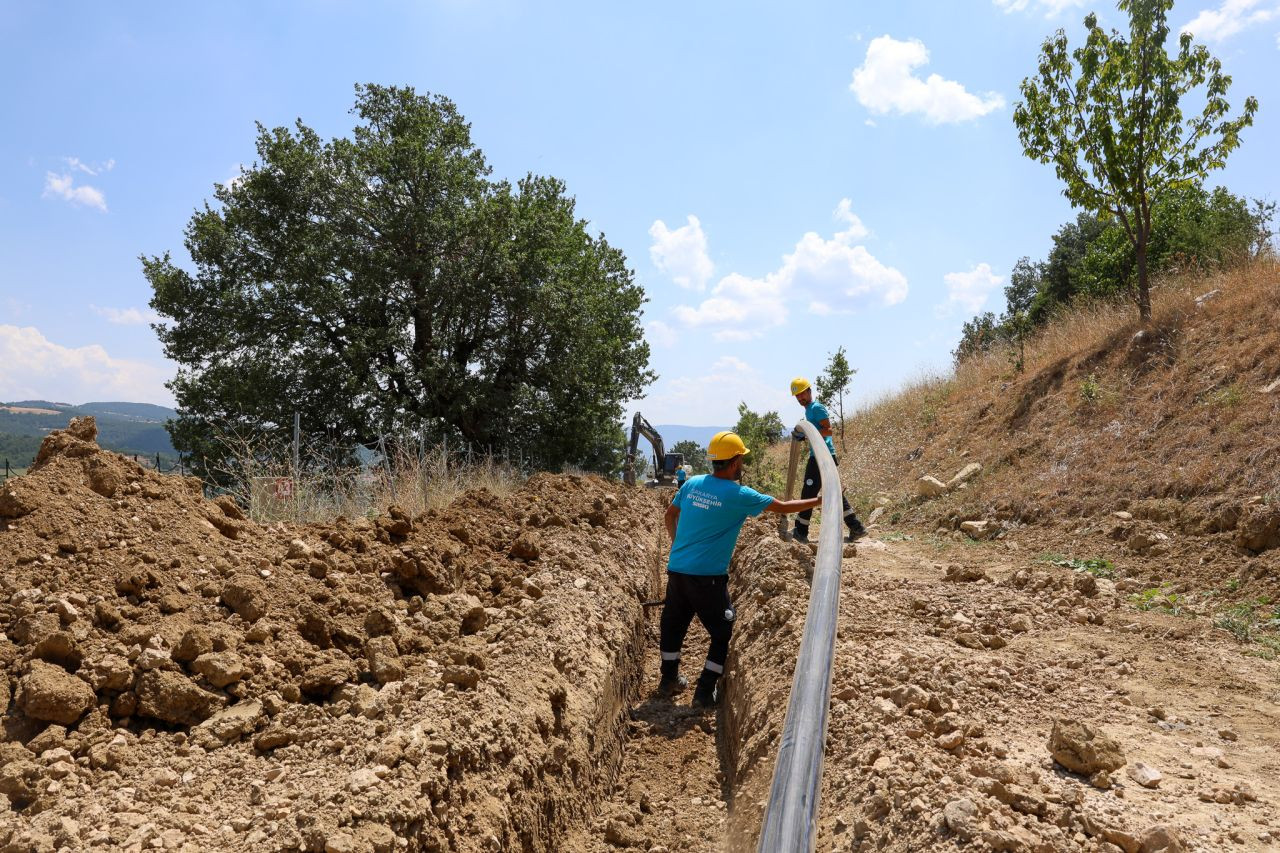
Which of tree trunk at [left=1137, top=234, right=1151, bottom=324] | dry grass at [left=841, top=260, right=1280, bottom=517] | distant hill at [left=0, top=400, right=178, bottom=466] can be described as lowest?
distant hill at [left=0, top=400, right=178, bottom=466]

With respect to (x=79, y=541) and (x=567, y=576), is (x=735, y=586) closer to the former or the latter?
(x=567, y=576)

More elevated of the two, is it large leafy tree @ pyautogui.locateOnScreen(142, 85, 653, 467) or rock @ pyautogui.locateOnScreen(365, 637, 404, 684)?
large leafy tree @ pyautogui.locateOnScreen(142, 85, 653, 467)

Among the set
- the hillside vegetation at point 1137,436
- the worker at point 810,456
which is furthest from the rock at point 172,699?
the hillside vegetation at point 1137,436

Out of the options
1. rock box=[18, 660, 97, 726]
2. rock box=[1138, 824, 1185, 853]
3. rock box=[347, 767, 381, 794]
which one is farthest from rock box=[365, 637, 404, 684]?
rock box=[1138, 824, 1185, 853]

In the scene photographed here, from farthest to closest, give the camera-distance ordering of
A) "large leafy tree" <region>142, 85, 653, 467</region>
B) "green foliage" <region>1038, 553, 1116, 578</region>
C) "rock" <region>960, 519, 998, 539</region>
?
"large leafy tree" <region>142, 85, 653, 467</region> < "rock" <region>960, 519, 998, 539</region> < "green foliage" <region>1038, 553, 1116, 578</region>

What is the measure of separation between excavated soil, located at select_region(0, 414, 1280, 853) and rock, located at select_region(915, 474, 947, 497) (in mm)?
5380

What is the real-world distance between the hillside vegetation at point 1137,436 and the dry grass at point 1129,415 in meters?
0.02

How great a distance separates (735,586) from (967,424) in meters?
7.81

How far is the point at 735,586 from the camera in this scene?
8.13 m

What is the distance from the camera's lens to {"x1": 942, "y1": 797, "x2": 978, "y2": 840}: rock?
7.91 feet

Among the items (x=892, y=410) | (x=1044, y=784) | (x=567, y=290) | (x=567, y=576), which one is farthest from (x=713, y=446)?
(x=892, y=410)

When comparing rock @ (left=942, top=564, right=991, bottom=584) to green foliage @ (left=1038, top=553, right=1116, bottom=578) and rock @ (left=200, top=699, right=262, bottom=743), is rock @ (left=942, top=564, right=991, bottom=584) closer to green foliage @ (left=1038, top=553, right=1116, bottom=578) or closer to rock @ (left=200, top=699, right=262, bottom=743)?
green foliage @ (left=1038, top=553, right=1116, bottom=578)

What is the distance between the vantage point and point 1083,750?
2.83 m

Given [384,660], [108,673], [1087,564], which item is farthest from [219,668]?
[1087,564]
